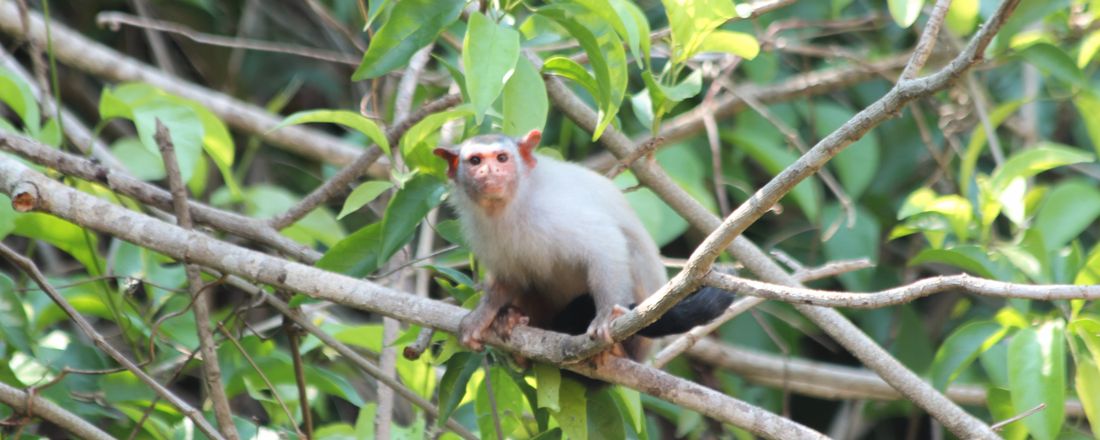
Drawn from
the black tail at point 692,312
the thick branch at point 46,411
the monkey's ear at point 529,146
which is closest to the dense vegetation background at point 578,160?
the thick branch at point 46,411

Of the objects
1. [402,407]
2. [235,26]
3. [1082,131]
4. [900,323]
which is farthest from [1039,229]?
[235,26]

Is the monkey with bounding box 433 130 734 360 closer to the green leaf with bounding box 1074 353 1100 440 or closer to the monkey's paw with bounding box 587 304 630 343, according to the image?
the monkey's paw with bounding box 587 304 630 343

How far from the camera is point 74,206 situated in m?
3.80

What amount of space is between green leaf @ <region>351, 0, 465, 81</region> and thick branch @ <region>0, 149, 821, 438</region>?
24.9 inches

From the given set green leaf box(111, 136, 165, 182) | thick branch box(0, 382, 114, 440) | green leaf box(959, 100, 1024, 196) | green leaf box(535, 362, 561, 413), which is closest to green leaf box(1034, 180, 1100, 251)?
green leaf box(959, 100, 1024, 196)

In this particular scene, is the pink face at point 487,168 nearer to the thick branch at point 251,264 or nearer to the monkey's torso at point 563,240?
the monkey's torso at point 563,240

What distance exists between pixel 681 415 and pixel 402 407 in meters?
1.40

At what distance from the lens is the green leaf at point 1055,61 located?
15.5ft

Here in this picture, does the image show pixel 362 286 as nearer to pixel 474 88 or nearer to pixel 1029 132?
pixel 474 88

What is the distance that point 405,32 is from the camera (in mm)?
3594

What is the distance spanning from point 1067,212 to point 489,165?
8.22 ft

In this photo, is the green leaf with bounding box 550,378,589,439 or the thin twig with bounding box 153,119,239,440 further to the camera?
the thin twig with bounding box 153,119,239,440

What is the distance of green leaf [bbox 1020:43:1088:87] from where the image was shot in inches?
186

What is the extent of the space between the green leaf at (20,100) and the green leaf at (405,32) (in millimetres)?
1480
